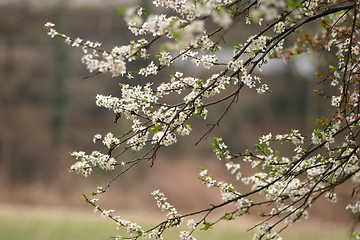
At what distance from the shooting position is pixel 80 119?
28.6 metres

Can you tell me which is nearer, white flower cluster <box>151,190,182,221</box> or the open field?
white flower cluster <box>151,190,182,221</box>

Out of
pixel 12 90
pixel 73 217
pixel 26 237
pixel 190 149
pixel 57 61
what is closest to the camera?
pixel 26 237

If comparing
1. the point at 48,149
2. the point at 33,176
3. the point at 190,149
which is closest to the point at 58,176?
the point at 33,176

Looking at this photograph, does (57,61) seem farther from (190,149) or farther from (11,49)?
(190,149)

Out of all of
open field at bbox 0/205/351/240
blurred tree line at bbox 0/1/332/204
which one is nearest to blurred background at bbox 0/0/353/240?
blurred tree line at bbox 0/1/332/204

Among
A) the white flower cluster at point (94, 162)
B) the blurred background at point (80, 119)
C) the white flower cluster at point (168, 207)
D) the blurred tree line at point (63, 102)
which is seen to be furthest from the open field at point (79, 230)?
the blurred tree line at point (63, 102)

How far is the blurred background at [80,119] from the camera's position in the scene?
21766 mm

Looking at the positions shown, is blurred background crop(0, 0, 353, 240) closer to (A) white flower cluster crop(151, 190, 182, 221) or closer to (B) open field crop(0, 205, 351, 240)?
(B) open field crop(0, 205, 351, 240)

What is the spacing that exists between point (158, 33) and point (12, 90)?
23.4 metres

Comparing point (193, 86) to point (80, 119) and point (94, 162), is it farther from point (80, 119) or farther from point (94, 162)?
point (80, 119)

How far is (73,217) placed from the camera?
49.2 ft

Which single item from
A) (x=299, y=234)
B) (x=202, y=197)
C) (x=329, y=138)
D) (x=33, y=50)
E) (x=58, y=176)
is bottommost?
(x=329, y=138)

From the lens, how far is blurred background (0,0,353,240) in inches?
857

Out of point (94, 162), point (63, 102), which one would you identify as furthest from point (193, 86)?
point (63, 102)
